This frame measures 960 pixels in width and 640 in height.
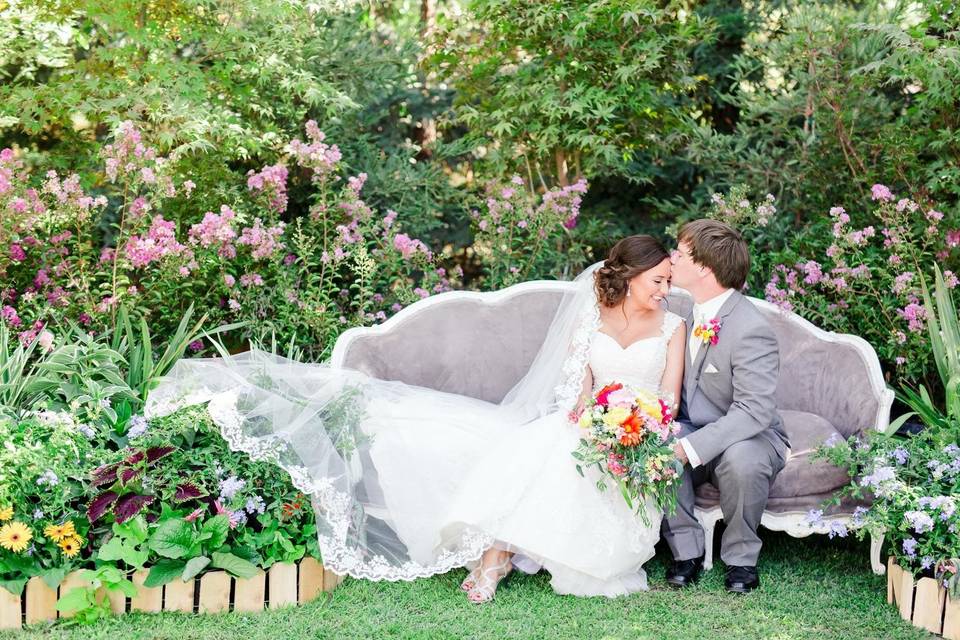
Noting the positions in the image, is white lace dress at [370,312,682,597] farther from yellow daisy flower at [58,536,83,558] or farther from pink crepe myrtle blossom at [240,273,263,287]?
pink crepe myrtle blossom at [240,273,263,287]

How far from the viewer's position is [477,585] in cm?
370

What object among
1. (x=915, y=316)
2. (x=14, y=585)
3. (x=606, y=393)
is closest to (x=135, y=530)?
(x=14, y=585)

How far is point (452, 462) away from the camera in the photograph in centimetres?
383

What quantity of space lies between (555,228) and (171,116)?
2.27 metres

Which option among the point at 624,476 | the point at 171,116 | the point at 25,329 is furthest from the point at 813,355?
the point at 25,329

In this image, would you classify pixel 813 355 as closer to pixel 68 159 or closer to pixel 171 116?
pixel 171 116

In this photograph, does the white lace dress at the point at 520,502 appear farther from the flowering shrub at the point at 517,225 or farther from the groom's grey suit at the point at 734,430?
the flowering shrub at the point at 517,225

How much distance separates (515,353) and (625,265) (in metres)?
0.87

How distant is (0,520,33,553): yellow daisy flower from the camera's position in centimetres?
324

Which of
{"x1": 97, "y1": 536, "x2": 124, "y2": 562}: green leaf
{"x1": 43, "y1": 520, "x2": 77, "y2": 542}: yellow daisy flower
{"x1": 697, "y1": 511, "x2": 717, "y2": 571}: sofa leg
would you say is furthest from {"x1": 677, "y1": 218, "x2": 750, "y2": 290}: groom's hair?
{"x1": 43, "y1": 520, "x2": 77, "y2": 542}: yellow daisy flower

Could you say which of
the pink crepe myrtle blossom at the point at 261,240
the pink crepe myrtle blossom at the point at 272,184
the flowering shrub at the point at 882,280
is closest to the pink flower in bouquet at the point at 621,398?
the flowering shrub at the point at 882,280

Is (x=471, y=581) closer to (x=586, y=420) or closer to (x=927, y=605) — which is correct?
(x=586, y=420)

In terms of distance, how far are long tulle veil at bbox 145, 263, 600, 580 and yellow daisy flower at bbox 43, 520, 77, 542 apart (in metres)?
0.50

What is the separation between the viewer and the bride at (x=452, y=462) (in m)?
3.60
